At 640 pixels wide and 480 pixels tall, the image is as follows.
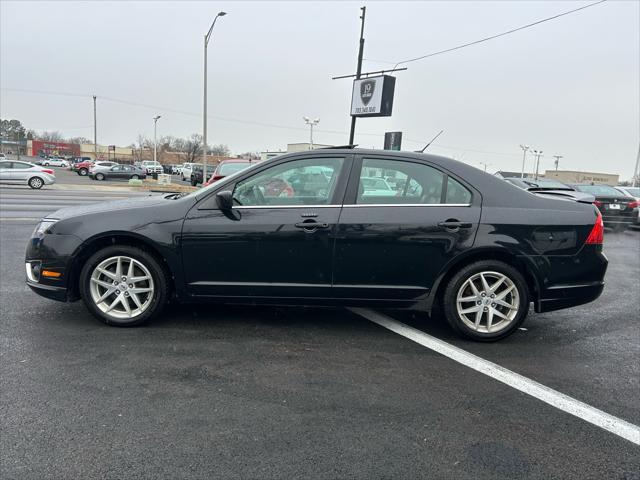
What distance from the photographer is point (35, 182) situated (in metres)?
25.1

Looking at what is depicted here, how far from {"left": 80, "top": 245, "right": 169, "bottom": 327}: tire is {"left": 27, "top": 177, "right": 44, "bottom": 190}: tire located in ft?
81.0

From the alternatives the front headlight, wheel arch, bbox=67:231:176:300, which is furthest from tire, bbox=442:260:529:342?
the front headlight

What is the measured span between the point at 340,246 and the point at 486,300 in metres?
1.34

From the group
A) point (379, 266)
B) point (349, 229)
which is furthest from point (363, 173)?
point (379, 266)

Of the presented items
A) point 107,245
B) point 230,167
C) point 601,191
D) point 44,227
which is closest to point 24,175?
point 230,167

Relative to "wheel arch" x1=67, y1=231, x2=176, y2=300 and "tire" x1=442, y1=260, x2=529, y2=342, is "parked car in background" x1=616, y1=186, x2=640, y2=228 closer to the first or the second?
"tire" x1=442, y1=260, x2=529, y2=342

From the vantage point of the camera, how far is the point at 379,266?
405 centimetres

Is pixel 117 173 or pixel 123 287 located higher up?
pixel 123 287

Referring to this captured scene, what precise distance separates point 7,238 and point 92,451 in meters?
7.25

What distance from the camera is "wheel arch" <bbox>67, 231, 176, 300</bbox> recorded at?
4.07 metres

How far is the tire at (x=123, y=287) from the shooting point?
410cm

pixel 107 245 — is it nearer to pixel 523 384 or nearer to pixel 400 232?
pixel 400 232

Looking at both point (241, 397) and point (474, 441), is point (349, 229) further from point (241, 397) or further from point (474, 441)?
point (474, 441)

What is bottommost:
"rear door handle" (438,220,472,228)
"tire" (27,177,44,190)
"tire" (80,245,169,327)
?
"tire" (27,177,44,190)
